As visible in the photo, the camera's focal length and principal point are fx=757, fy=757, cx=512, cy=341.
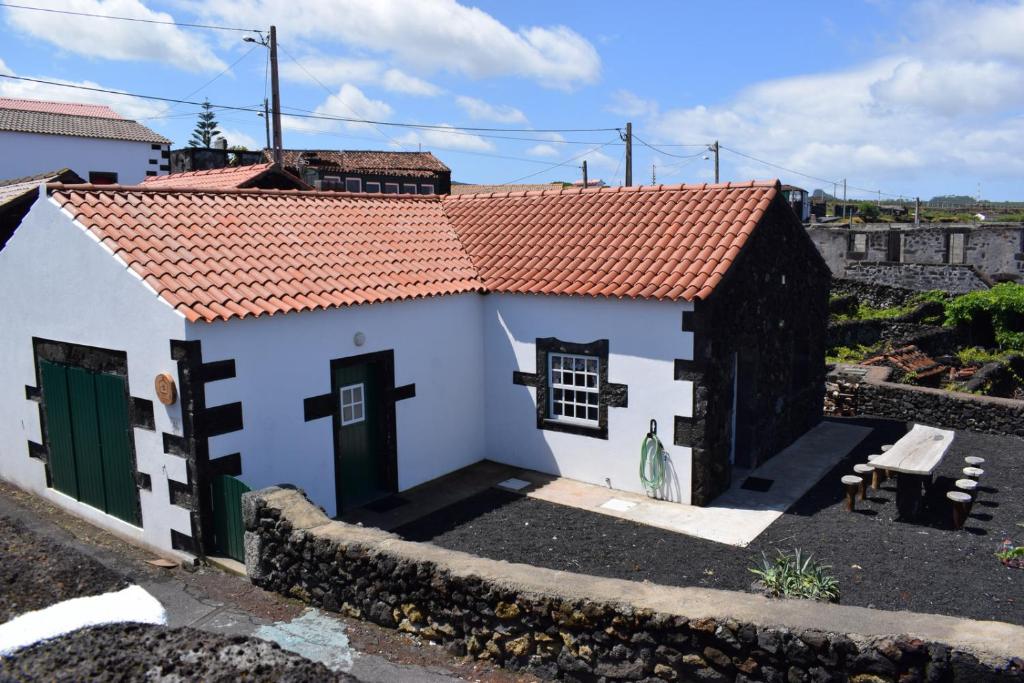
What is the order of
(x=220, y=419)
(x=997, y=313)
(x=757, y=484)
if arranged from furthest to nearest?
(x=997, y=313) < (x=757, y=484) < (x=220, y=419)

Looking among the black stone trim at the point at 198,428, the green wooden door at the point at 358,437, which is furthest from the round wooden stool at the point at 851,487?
the black stone trim at the point at 198,428

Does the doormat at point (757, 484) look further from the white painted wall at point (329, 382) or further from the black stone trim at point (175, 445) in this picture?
the black stone trim at point (175, 445)

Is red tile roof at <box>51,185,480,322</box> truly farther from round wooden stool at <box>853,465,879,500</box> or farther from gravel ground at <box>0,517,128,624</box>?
round wooden stool at <box>853,465,879,500</box>

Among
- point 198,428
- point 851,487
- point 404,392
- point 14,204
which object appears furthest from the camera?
point 14,204

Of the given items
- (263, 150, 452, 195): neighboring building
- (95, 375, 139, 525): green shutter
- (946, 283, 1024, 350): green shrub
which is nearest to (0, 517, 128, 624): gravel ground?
(95, 375, 139, 525): green shutter

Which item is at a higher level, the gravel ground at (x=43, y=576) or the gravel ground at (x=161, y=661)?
the gravel ground at (x=161, y=661)

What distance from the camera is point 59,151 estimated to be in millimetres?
31109

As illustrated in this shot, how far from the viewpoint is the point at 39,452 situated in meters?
11.2

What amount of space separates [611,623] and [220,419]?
5381 millimetres

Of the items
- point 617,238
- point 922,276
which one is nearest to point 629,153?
point 922,276

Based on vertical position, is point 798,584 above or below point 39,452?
below

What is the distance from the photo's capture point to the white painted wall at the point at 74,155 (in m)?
29.9

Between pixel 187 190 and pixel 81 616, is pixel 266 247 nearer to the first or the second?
pixel 187 190

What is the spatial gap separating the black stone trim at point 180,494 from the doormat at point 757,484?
7757mm
